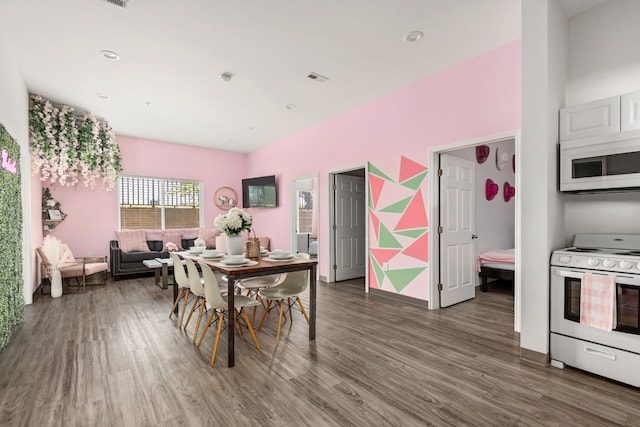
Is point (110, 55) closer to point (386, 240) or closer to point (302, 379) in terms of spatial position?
point (302, 379)

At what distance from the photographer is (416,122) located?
4.23 m

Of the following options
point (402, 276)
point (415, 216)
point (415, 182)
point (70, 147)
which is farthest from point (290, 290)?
point (70, 147)

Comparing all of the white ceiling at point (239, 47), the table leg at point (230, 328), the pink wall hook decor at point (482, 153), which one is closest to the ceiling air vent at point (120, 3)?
the white ceiling at point (239, 47)

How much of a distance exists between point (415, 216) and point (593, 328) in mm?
2237

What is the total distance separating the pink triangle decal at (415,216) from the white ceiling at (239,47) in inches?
64.3

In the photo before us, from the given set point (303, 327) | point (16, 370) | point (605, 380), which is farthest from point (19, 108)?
point (605, 380)

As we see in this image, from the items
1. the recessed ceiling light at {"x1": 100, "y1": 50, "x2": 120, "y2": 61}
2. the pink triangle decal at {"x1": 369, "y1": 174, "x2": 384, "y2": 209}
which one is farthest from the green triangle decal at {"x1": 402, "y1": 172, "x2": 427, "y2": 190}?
the recessed ceiling light at {"x1": 100, "y1": 50, "x2": 120, "y2": 61}

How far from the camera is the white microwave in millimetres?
2260

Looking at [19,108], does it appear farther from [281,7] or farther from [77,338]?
[281,7]

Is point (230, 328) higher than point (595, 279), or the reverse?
point (595, 279)

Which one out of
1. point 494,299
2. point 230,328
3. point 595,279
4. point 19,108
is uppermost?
point 19,108

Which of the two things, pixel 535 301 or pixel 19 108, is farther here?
pixel 19 108

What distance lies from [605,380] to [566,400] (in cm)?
52

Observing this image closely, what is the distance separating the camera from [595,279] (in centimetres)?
224
